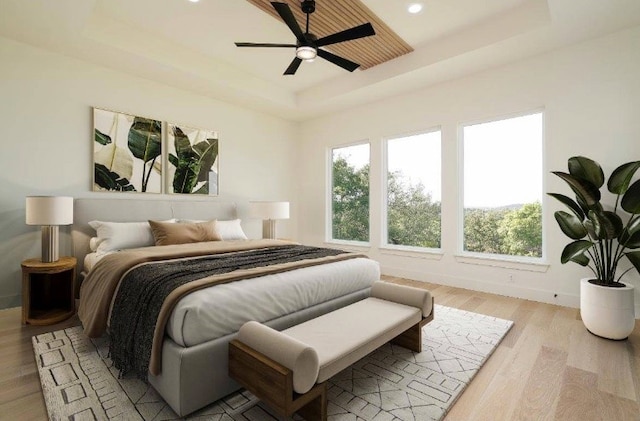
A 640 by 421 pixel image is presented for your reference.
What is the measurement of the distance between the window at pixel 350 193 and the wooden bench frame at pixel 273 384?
12.8 feet

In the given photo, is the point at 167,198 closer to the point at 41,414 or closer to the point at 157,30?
the point at 157,30

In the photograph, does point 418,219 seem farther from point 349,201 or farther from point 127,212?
point 127,212

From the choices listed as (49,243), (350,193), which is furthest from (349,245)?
(49,243)

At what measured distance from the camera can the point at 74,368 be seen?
2059mm

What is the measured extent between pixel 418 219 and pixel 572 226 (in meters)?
2.04

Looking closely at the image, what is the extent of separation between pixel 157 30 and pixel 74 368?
3.46 m

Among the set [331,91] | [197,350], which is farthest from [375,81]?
[197,350]

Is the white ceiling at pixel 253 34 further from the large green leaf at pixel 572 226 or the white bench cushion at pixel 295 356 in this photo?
the white bench cushion at pixel 295 356

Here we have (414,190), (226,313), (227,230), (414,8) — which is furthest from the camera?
(414,190)

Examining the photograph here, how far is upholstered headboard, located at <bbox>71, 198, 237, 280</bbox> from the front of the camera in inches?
135

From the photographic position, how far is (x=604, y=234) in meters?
2.61

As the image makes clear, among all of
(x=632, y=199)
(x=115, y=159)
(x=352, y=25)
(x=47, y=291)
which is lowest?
(x=47, y=291)

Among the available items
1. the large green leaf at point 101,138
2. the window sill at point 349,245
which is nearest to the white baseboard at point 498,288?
the window sill at point 349,245

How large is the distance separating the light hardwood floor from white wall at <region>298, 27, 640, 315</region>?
0.86 meters
